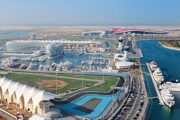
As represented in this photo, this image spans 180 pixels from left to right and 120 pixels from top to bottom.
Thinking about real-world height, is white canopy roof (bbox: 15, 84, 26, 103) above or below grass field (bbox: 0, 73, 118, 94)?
above

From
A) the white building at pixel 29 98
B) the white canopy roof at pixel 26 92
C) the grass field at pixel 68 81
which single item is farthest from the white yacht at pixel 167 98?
the white canopy roof at pixel 26 92

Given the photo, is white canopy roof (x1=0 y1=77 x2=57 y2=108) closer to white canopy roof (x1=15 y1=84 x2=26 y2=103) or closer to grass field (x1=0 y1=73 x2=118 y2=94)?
white canopy roof (x1=15 y1=84 x2=26 y2=103)

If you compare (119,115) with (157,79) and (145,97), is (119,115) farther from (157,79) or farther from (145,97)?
(157,79)

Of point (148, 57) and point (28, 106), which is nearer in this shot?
point (28, 106)

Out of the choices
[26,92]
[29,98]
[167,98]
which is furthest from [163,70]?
[29,98]

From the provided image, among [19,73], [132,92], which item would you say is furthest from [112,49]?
[132,92]

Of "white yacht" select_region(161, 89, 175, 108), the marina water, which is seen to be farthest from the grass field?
"white yacht" select_region(161, 89, 175, 108)
